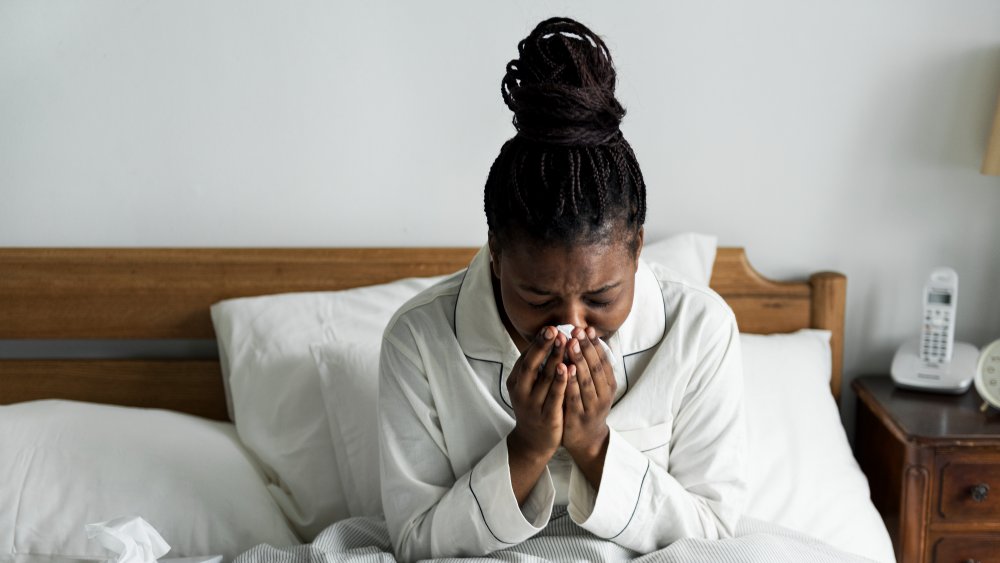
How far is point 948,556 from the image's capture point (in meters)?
1.69

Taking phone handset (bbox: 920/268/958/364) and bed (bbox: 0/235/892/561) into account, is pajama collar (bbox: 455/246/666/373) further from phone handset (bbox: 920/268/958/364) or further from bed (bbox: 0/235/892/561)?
phone handset (bbox: 920/268/958/364)

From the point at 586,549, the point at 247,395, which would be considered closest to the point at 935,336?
the point at 586,549

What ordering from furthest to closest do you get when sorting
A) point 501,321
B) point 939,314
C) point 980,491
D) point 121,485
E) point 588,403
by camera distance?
point 939,314
point 980,491
point 121,485
point 501,321
point 588,403

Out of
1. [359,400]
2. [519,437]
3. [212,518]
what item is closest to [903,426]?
[519,437]

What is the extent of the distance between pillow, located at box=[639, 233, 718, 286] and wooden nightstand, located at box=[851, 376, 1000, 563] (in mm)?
451

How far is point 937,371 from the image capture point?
1.82m

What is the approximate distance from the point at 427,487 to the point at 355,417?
0.35 m

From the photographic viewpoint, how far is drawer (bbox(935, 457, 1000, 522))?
5.38ft

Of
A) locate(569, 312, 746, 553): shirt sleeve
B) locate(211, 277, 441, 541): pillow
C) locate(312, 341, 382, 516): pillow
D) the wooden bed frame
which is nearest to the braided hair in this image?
locate(569, 312, 746, 553): shirt sleeve

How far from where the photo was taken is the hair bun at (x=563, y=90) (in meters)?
1.05

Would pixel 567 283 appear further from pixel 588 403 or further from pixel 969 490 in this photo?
pixel 969 490

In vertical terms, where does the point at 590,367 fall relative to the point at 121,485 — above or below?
above

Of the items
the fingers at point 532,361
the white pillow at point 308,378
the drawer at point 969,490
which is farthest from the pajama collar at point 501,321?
the drawer at point 969,490

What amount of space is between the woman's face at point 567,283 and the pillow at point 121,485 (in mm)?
690
